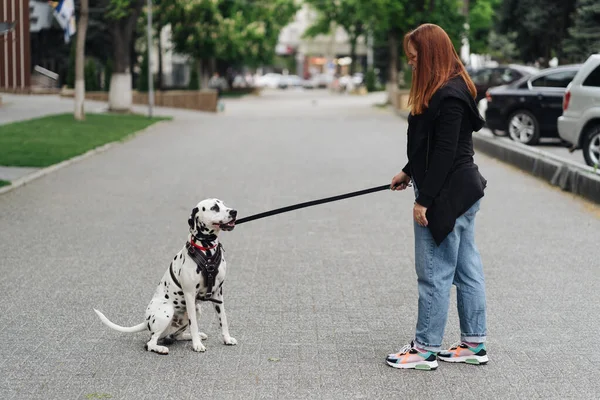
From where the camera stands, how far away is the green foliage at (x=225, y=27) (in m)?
50.8

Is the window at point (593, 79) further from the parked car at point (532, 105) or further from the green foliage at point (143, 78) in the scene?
the green foliage at point (143, 78)

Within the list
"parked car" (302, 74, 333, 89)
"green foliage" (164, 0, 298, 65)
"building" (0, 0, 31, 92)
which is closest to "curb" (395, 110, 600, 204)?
"green foliage" (164, 0, 298, 65)

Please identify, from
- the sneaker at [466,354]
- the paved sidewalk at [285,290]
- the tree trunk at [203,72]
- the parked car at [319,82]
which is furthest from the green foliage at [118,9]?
the parked car at [319,82]

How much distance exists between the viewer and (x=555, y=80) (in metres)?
22.9

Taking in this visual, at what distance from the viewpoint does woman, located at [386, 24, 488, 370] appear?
5527mm

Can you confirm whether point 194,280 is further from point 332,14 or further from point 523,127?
point 332,14

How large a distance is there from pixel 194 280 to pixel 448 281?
134cm

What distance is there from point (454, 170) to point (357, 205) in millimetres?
7742

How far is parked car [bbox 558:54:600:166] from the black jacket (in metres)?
11.5

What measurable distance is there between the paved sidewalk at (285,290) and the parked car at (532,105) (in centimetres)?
621

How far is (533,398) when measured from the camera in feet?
17.4

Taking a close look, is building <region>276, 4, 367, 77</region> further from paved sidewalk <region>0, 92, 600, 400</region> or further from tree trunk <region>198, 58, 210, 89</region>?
paved sidewalk <region>0, 92, 600, 400</region>

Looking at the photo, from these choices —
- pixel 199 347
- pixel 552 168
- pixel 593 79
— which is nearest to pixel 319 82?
pixel 593 79

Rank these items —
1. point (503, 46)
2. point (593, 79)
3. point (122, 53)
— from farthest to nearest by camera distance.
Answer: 1. point (503, 46)
2. point (122, 53)
3. point (593, 79)
